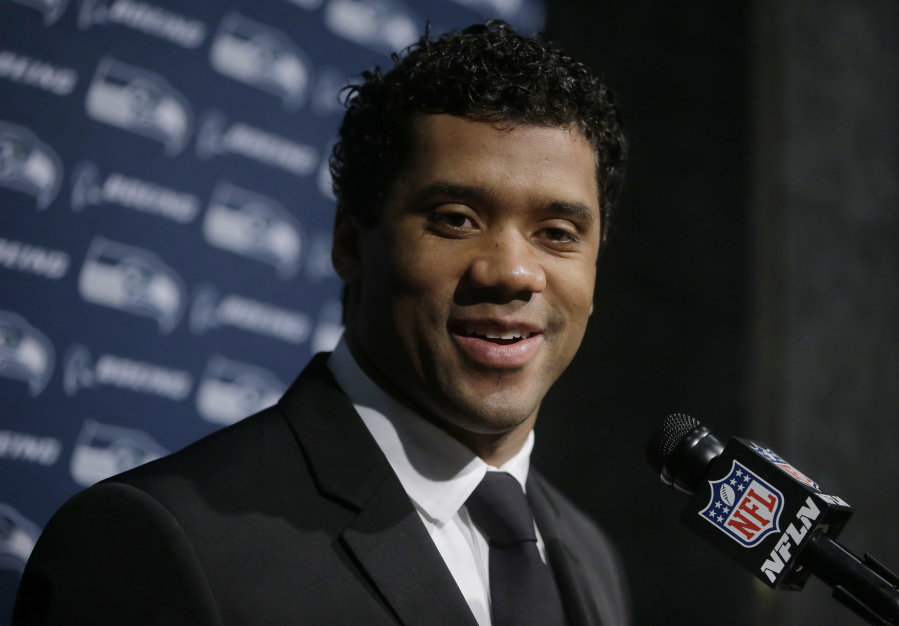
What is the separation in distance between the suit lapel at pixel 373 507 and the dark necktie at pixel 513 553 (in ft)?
0.54

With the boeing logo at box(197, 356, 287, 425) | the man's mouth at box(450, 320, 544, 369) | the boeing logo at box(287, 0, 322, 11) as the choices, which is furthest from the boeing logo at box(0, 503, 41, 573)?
the boeing logo at box(287, 0, 322, 11)

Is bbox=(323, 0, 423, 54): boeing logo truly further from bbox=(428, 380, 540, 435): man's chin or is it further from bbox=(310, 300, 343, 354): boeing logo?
bbox=(428, 380, 540, 435): man's chin

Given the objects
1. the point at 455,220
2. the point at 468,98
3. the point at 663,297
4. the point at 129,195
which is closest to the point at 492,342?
the point at 455,220

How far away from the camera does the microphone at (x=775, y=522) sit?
943 millimetres

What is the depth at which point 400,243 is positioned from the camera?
1.39m

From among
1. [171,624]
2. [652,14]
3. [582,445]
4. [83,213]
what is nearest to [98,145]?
[83,213]

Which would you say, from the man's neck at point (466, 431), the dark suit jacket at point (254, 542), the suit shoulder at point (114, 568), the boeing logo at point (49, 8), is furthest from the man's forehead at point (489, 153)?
the boeing logo at point (49, 8)

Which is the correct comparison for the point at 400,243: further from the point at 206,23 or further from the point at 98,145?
the point at 206,23

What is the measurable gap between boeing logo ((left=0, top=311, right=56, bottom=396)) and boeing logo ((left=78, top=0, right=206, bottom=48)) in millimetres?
720

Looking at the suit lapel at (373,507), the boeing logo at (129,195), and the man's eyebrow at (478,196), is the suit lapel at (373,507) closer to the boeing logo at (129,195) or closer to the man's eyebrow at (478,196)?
the man's eyebrow at (478,196)

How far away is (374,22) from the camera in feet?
7.86

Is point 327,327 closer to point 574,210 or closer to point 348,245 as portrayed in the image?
point 348,245

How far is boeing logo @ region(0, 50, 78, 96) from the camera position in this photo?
1712mm

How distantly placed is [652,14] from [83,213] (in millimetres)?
2430
